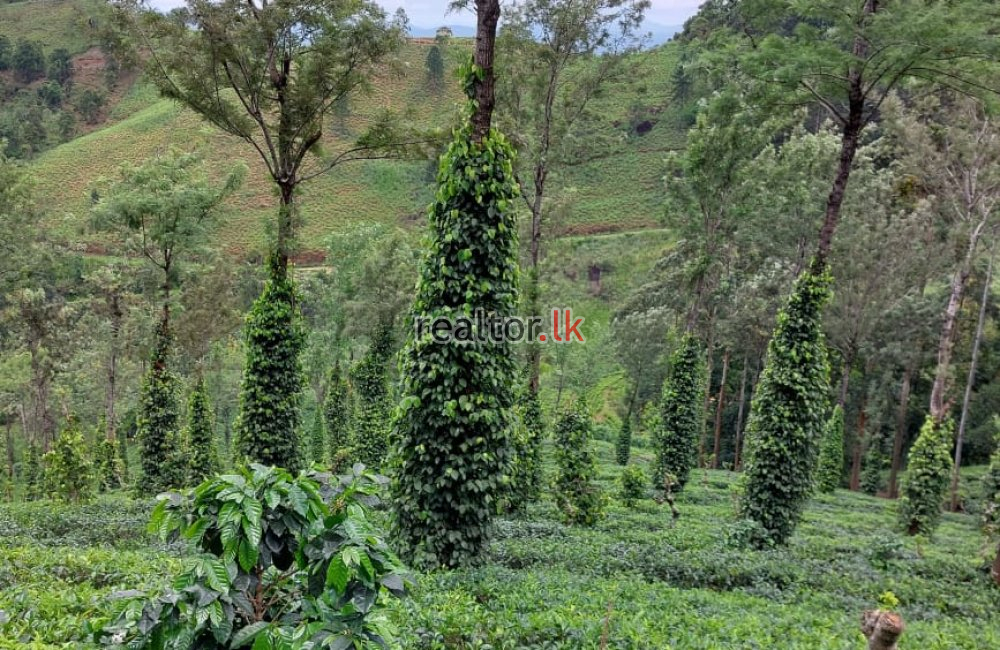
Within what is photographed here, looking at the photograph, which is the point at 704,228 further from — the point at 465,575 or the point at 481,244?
the point at 465,575

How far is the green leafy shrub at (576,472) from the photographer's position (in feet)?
39.8

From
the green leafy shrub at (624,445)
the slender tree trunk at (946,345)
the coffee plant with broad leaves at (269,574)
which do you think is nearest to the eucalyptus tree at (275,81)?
the coffee plant with broad leaves at (269,574)

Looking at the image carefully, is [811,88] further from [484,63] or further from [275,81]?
[275,81]

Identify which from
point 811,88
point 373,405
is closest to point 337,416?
point 373,405

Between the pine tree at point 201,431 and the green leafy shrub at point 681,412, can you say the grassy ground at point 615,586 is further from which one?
the green leafy shrub at point 681,412

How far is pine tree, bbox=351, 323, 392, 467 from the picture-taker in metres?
20.8

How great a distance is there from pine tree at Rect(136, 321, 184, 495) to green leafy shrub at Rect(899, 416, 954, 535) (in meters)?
19.7

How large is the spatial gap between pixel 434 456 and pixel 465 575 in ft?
4.70

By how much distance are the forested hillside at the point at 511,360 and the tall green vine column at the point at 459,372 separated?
43 millimetres

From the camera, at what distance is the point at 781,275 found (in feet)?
87.8

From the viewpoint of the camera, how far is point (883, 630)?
2449mm

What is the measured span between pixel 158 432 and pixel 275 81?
11115 mm

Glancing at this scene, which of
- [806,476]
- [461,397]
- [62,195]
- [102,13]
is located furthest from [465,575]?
[62,195]

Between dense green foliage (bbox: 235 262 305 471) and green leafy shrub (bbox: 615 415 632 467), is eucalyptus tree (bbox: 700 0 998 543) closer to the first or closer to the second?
dense green foliage (bbox: 235 262 305 471)
